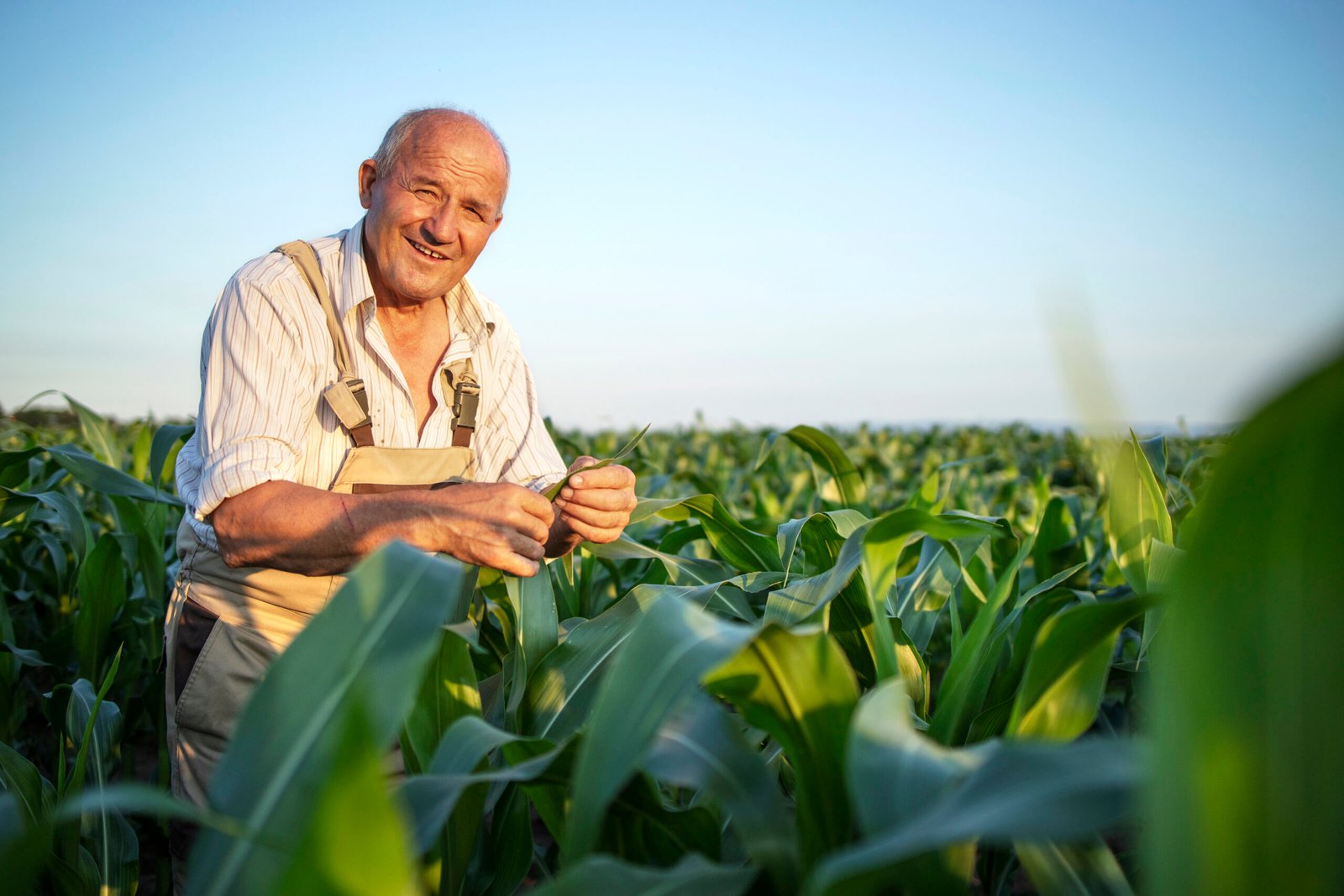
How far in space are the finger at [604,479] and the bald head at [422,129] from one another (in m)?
0.87

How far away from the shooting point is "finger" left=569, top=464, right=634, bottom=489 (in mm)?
1543

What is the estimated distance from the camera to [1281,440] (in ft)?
1.32

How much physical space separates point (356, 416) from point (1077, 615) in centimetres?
142

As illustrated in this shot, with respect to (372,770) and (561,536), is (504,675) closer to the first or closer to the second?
(561,536)

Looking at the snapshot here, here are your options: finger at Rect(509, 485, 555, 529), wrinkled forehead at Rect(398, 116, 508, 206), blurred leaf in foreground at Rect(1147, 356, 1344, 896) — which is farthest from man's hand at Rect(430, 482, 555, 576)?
blurred leaf in foreground at Rect(1147, 356, 1344, 896)

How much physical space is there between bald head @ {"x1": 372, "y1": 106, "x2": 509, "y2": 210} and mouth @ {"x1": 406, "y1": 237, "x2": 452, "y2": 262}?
19cm

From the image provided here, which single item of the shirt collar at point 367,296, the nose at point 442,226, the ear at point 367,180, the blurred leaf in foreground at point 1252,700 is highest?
the ear at point 367,180

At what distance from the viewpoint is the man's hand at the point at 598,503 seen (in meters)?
1.55

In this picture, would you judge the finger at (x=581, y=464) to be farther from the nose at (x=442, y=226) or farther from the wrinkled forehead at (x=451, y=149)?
the wrinkled forehead at (x=451, y=149)

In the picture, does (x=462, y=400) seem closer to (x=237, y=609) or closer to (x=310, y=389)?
(x=310, y=389)

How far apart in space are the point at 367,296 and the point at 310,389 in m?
0.23

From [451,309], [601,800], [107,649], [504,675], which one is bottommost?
[107,649]

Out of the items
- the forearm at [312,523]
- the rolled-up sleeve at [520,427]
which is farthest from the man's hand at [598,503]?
the rolled-up sleeve at [520,427]

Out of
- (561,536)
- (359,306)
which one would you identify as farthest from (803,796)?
(359,306)
